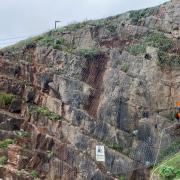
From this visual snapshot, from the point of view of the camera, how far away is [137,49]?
1752 centimetres

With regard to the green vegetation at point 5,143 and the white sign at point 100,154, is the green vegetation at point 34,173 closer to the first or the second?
the green vegetation at point 5,143

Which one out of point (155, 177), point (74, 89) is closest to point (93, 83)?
point (74, 89)

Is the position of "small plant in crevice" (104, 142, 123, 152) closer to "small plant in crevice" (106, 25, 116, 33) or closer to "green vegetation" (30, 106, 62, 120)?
"green vegetation" (30, 106, 62, 120)

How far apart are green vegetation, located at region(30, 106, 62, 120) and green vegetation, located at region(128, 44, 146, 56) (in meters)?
3.49

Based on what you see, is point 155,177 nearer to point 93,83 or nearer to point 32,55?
point 93,83

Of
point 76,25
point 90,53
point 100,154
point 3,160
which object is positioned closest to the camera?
point 100,154

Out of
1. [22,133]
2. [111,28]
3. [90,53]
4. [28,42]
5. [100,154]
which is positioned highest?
[111,28]

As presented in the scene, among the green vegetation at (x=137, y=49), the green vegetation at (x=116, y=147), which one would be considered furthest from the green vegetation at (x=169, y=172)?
the green vegetation at (x=137, y=49)

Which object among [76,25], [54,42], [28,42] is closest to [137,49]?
[76,25]

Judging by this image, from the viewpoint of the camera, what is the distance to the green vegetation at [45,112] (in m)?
17.5

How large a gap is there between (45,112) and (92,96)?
183 cm

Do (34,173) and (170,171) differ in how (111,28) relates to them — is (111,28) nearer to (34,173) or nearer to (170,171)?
(34,173)

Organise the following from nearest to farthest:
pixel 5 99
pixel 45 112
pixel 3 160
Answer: pixel 3 160, pixel 45 112, pixel 5 99

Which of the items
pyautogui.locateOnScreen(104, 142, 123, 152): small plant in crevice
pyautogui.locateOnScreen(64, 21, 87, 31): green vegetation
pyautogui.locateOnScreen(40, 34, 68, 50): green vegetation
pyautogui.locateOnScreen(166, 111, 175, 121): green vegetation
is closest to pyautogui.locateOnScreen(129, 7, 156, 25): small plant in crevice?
pyautogui.locateOnScreen(64, 21, 87, 31): green vegetation
